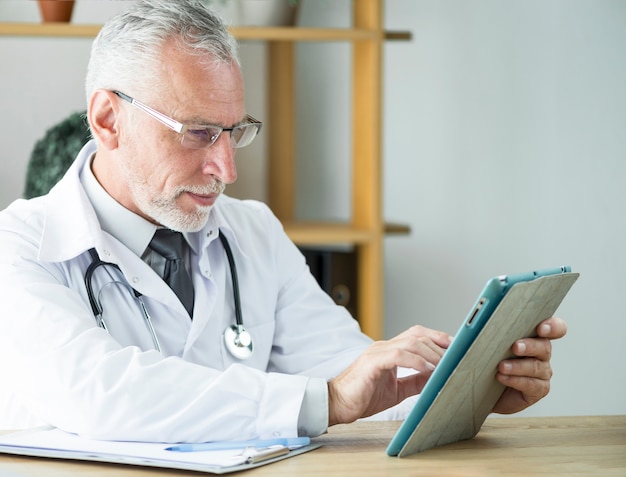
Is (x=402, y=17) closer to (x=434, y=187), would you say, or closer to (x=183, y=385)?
(x=434, y=187)

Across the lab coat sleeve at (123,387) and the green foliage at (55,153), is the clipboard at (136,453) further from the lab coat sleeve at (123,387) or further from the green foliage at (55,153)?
the green foliage at (55,153)

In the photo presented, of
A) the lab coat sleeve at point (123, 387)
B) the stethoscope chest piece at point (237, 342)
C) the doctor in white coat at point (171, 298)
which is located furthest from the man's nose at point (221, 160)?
the lab coat sleeve at point (123, 387)

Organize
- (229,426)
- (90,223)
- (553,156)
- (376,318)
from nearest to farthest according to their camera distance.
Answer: (229,426) < (90,223) < (376,318) < (553,156)

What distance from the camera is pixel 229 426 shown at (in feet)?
4.20

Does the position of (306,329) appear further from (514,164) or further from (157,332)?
(514,164)

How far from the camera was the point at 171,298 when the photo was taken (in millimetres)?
1696

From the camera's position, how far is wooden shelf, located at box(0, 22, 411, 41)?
2.82 meters

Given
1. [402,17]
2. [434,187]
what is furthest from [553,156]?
[402,17]

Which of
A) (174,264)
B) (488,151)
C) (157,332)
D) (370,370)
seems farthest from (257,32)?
(370,370)

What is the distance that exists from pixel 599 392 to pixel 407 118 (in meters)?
1.18

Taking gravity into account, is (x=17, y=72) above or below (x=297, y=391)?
above

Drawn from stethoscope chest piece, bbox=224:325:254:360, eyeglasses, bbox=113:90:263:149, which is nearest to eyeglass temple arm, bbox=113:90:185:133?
eyeglasses, bbox=113:90:263:149

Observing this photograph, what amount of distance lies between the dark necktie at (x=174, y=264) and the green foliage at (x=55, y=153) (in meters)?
1.18

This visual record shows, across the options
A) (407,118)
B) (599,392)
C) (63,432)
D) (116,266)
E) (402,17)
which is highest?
(402,17)
